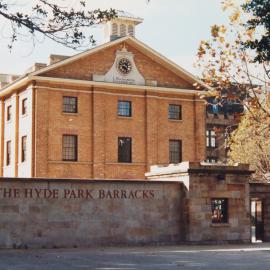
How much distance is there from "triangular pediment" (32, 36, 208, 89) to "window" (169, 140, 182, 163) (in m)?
3.97

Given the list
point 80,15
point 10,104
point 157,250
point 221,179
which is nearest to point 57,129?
point 10,104

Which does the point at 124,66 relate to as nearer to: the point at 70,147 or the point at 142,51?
the point at 142,51

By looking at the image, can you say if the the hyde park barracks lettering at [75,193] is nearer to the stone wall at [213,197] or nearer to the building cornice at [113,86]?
the stone wall at [213,197]

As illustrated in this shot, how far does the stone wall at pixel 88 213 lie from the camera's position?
25500mm

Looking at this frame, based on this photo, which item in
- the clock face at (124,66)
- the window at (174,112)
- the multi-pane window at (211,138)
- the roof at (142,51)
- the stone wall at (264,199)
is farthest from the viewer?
the multi-pane window at (211,138)

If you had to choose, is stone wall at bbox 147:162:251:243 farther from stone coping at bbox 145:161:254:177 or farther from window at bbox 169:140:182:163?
window at bbox 169:140:182:163

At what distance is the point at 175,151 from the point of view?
47094 mm

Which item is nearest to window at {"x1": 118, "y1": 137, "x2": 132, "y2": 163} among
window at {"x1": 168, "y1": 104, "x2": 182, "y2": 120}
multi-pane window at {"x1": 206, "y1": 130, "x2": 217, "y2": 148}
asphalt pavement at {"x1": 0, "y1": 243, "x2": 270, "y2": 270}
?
window at {"x1": 168, "y1": 104, "x2": 182, "y2": 120}

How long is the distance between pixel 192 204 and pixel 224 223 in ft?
6.12

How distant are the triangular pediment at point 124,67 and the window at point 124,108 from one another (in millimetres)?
1361

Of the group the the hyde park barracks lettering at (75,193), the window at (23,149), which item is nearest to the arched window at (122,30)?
the window at (23,149)

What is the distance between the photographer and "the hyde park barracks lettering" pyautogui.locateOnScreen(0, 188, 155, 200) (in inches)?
1005

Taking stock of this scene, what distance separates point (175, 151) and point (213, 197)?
1855 cm

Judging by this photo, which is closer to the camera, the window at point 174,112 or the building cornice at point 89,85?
the building cornice at point 89,85
